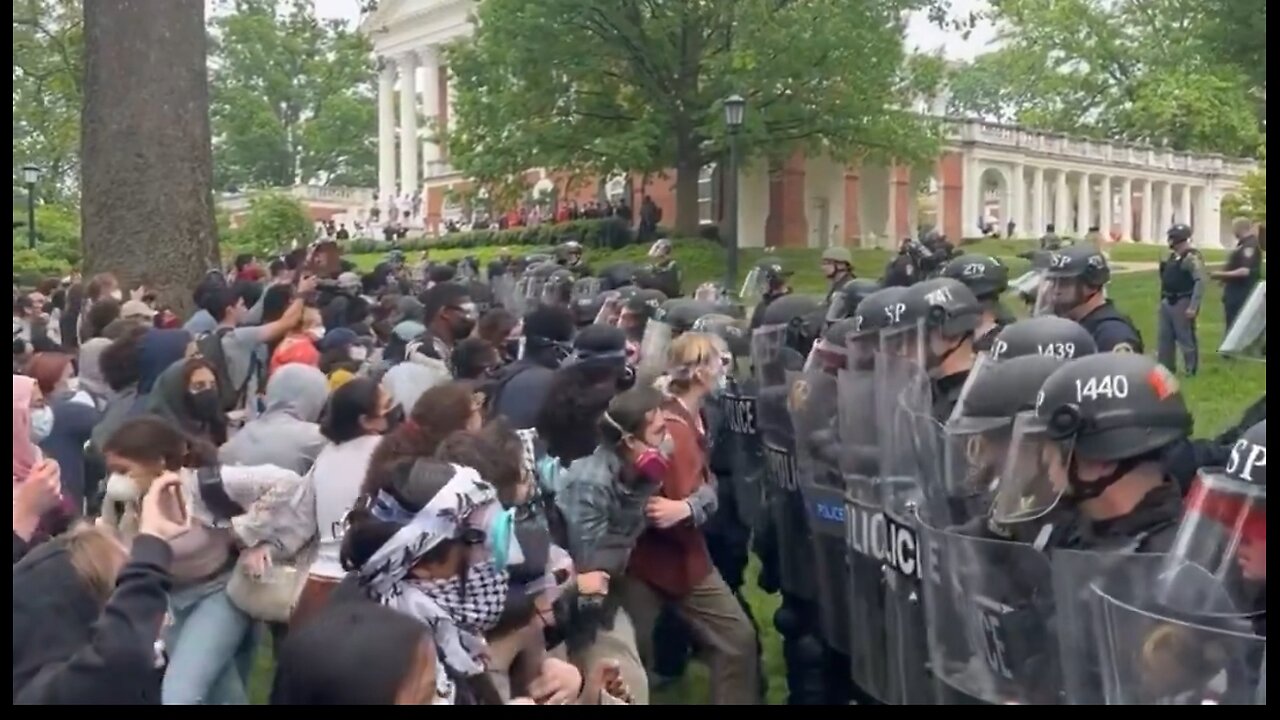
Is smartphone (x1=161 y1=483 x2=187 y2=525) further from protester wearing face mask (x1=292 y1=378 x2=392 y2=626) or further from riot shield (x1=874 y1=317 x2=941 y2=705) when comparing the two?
riot shield (x1=874 y1=317 x2=941 y2=705)

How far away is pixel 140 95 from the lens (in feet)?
47.0

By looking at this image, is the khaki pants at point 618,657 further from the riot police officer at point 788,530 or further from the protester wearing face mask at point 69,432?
the protester wearing face mask at point 69,432

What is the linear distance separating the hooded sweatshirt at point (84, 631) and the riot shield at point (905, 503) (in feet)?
5.93

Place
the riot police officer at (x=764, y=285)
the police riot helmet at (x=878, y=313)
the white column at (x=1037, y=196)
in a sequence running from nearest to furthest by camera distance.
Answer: the police riot helmet at (x=878, y=313) → the riot police officer at (x=764, y=285) → the white column at (x=1037, y=196)

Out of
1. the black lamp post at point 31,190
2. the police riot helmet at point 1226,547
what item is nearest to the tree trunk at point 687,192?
the black lamp post at point 31,190

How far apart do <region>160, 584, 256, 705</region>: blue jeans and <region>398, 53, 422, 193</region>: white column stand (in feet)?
198

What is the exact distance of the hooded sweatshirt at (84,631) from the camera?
3.55 metres

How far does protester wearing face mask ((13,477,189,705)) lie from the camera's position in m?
3.55

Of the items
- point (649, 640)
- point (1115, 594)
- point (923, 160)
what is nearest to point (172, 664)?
point (649, 640)

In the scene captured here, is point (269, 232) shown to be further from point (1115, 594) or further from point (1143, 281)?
point (1115, 594)

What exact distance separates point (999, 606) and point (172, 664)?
9.64 ft

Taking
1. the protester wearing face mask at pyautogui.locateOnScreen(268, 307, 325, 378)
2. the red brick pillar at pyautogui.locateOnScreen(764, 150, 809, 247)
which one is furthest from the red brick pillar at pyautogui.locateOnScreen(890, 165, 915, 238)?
the protester wearing face mask at pyautogui.locateOnScreen(268, 307, 325, 378)

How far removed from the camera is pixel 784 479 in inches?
254

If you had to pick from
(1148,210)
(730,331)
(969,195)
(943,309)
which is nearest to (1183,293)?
(730,331)
